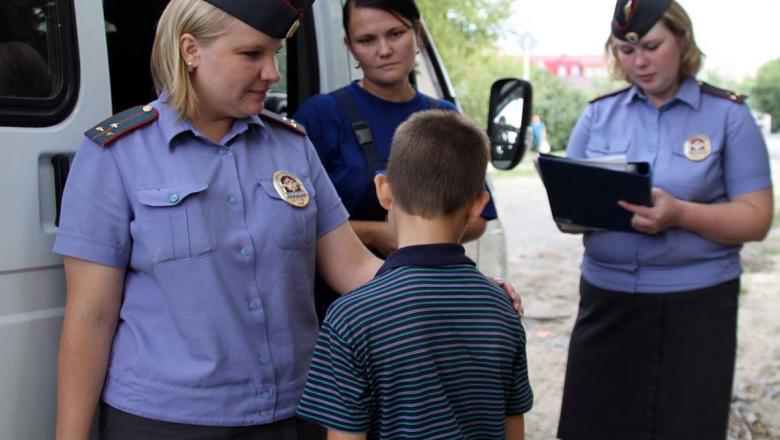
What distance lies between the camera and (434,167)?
1.72 metres

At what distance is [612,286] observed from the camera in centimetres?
306

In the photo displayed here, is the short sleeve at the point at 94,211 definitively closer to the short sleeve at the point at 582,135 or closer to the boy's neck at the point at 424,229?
the boy's neck at the point at 424,229

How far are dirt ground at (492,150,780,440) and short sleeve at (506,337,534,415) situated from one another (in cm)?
321

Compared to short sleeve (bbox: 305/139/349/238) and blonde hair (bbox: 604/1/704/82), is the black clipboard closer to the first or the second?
blonde hair (bbox: 604/1/704/82)

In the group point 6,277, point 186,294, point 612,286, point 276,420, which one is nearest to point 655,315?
point 612,286

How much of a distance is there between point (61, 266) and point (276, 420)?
0.54 meters

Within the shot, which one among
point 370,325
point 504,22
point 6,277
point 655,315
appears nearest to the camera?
point 370,325

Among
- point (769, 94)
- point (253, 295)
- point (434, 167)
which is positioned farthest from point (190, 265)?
point (769, 94)

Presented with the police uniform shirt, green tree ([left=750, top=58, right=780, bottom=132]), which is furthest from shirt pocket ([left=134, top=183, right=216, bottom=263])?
green tree ([left=750, top=58, right=780, bottom=132])

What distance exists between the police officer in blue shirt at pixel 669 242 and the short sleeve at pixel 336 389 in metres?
1.45

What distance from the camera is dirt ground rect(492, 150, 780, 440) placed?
5105mm

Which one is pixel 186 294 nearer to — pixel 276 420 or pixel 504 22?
pixel 276 420

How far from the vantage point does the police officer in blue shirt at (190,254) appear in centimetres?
173

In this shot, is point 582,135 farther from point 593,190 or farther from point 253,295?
point 253,295
